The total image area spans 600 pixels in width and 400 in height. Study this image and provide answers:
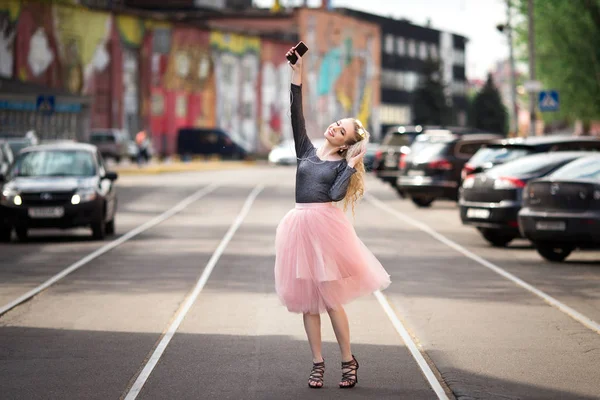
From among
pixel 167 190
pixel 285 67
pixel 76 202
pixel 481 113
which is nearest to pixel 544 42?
pixel 167 190

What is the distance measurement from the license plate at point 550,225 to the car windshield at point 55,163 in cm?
822

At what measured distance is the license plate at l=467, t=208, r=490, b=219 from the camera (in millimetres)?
20797

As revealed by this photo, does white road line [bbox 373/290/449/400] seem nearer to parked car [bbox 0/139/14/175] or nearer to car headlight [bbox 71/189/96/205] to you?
car headlight [bbox 71/189/96/205]

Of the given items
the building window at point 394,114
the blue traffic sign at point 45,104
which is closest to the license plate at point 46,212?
the blue traffic sign at point 45,104

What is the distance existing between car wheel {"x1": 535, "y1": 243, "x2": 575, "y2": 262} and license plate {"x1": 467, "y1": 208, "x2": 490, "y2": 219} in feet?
6.32

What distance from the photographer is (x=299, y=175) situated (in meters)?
8.65

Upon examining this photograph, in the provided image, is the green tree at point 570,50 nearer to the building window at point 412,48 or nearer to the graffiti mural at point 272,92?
the graffiti mural at point 272,92

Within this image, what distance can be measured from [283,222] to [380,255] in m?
10.8

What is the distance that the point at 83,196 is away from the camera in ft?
72.2

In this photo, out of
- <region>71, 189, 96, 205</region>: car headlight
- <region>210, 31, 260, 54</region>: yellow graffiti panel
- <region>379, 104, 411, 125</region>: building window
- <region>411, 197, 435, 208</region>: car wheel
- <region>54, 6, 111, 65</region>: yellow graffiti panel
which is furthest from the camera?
<region>379, 104, 411, 125</region>: building window

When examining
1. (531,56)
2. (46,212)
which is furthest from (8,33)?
(46,212)

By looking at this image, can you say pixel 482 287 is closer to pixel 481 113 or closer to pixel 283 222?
pixel 283 222

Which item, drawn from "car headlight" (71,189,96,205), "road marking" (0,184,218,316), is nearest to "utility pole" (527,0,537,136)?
"road marking" (0,184,218,316)

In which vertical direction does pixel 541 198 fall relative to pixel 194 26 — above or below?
below
